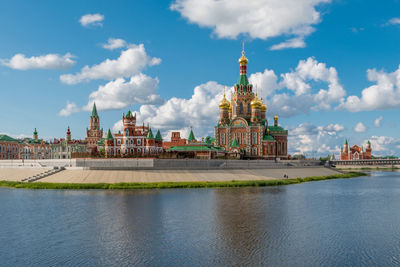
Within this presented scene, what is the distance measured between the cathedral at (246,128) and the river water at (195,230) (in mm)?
53467

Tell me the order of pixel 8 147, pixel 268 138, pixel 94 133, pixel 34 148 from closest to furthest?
pixel 268 138, pixel 8 147, pixel 34 148, pixel 94 133

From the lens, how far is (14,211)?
36688mm

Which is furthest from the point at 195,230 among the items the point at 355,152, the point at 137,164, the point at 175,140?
the point at 355,152

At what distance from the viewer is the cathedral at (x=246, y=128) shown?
101 metres

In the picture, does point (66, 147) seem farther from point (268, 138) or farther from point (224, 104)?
point (268, 138)

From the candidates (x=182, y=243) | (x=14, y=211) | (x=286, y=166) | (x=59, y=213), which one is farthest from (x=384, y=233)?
(x=286, y=166)

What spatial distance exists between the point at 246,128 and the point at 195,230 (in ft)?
244

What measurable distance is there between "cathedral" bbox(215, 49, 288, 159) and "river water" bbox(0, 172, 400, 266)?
175ft

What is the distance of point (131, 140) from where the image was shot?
83.6 meters

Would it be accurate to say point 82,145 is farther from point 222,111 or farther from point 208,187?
point 208,187

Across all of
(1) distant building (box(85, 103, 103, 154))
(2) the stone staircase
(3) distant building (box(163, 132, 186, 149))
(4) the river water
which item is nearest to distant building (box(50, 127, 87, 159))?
(1) distant building (box(85, 103, 103, 154))

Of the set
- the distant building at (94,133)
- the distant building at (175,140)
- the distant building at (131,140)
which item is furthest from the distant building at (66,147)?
the distant building at (131,140)

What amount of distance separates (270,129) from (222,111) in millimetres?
14496

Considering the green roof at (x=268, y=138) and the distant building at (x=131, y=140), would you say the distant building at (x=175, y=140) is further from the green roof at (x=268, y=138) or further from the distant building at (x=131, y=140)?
the distant building at (x=131, y=140)
